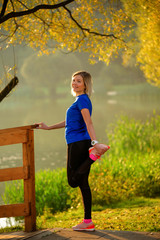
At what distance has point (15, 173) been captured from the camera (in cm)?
437

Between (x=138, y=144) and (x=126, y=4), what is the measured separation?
17.6 feet

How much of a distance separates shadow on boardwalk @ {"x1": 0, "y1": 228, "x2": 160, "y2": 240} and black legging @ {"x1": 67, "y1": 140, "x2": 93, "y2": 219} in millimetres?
288

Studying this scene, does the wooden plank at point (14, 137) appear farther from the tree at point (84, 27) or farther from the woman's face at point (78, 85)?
the tree at point (84, 27)

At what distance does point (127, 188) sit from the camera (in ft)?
25.3

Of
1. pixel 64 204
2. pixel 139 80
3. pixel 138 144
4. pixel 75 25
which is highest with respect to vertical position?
pixel 139 80

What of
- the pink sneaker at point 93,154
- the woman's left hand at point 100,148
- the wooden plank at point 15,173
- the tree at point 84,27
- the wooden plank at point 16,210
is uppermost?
the tree at point 84,27

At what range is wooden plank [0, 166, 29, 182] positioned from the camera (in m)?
4.32

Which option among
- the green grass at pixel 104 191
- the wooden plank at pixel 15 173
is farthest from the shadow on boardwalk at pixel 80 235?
the green grass at pixel 104 191

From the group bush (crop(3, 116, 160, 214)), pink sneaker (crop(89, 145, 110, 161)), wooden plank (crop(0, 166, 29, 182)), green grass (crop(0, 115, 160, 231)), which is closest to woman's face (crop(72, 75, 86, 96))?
pink sneaker (crop(89, 145, 110, 161))

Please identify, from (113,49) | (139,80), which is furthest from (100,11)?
(139,80)

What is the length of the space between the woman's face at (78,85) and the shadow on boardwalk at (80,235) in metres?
1.65

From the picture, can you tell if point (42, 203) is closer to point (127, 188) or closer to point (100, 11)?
point (127, 188)

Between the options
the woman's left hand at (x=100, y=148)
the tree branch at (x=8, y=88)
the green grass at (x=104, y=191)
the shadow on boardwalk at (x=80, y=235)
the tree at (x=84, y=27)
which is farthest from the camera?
the tree at (x=84, y=27)

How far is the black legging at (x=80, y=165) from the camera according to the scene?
412 cm
